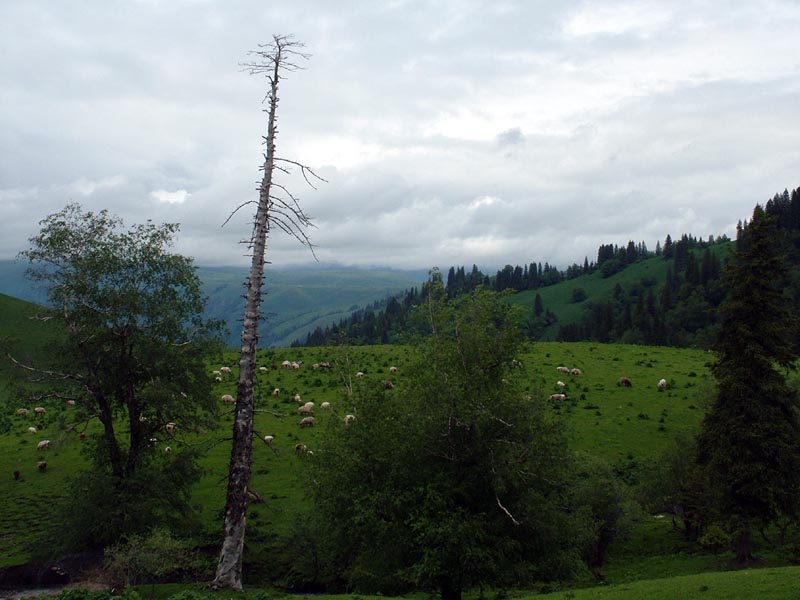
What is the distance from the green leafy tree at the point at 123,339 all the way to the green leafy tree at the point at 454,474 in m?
10.2

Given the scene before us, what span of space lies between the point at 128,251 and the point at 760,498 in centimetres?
3535

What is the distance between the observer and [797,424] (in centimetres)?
2995

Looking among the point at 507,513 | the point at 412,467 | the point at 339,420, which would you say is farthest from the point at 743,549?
the point at 339,420

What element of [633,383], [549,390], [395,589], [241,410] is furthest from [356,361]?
[241,410]

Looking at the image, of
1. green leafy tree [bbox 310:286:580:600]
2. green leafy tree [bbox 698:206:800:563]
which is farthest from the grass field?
green leafy tree [bbox 698:206:800:563]

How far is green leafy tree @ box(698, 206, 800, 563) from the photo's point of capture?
2936cm

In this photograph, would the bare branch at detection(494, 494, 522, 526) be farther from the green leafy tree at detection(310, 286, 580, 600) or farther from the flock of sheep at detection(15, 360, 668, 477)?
the flock of sheep at detection(15, 360, 668, 477)

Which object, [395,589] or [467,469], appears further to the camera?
[395,589]

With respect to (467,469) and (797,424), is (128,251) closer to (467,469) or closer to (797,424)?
(467,469)

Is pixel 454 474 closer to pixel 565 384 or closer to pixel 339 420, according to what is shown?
pixel 339 420

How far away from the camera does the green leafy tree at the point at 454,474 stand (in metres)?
22.0

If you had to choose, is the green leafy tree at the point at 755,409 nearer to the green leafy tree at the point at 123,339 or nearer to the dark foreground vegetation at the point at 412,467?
the dark foreground vegetation at the point at 412,467

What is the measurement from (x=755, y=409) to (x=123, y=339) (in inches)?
1308

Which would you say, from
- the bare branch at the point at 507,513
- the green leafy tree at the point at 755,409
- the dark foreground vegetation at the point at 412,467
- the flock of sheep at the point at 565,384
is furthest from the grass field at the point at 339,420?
the green leafy tree at the point at 755,409
